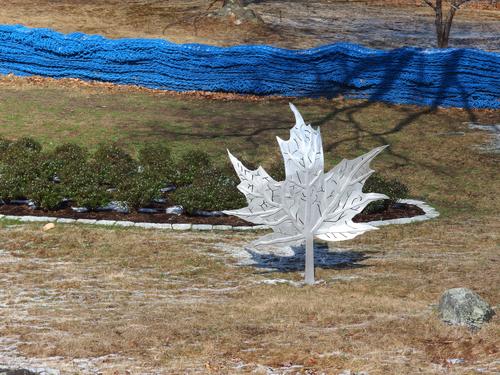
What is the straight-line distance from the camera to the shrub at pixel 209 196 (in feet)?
46.0

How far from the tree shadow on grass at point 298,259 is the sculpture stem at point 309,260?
0.66 meters

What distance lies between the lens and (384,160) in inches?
725

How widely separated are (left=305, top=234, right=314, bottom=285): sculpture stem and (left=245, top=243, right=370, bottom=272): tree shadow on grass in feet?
2.17

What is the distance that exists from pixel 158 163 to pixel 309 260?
217 inches

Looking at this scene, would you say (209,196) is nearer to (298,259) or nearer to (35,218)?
(298,259)

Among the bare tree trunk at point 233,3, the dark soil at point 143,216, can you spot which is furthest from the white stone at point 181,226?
the bare tree trunk at point 233,3

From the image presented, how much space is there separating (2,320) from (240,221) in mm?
4883

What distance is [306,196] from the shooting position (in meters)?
10.9

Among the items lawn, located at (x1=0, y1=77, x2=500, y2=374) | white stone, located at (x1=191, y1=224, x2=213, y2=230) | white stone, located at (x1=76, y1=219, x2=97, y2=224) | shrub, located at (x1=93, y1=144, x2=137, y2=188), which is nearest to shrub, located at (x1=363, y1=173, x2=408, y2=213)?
lawn, located at (x1=0, y1=77, x2=500, y2=374)

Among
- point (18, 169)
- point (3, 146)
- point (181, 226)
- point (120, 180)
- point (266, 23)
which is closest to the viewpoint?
point (181, 226)

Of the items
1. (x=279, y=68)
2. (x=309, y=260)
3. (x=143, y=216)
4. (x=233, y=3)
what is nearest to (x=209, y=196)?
(x=143, y=216)

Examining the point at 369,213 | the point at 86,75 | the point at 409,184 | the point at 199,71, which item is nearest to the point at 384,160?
the point at 409,184

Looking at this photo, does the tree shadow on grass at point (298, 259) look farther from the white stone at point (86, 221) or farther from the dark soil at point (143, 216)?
the white stone at point (86, 221)

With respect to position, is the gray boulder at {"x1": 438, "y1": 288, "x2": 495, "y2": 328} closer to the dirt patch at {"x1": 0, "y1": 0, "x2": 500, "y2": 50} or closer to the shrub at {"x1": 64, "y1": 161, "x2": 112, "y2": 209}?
the shrub at {"x1": 64, "y1": 161, "x2": 112, "y2": 209}
